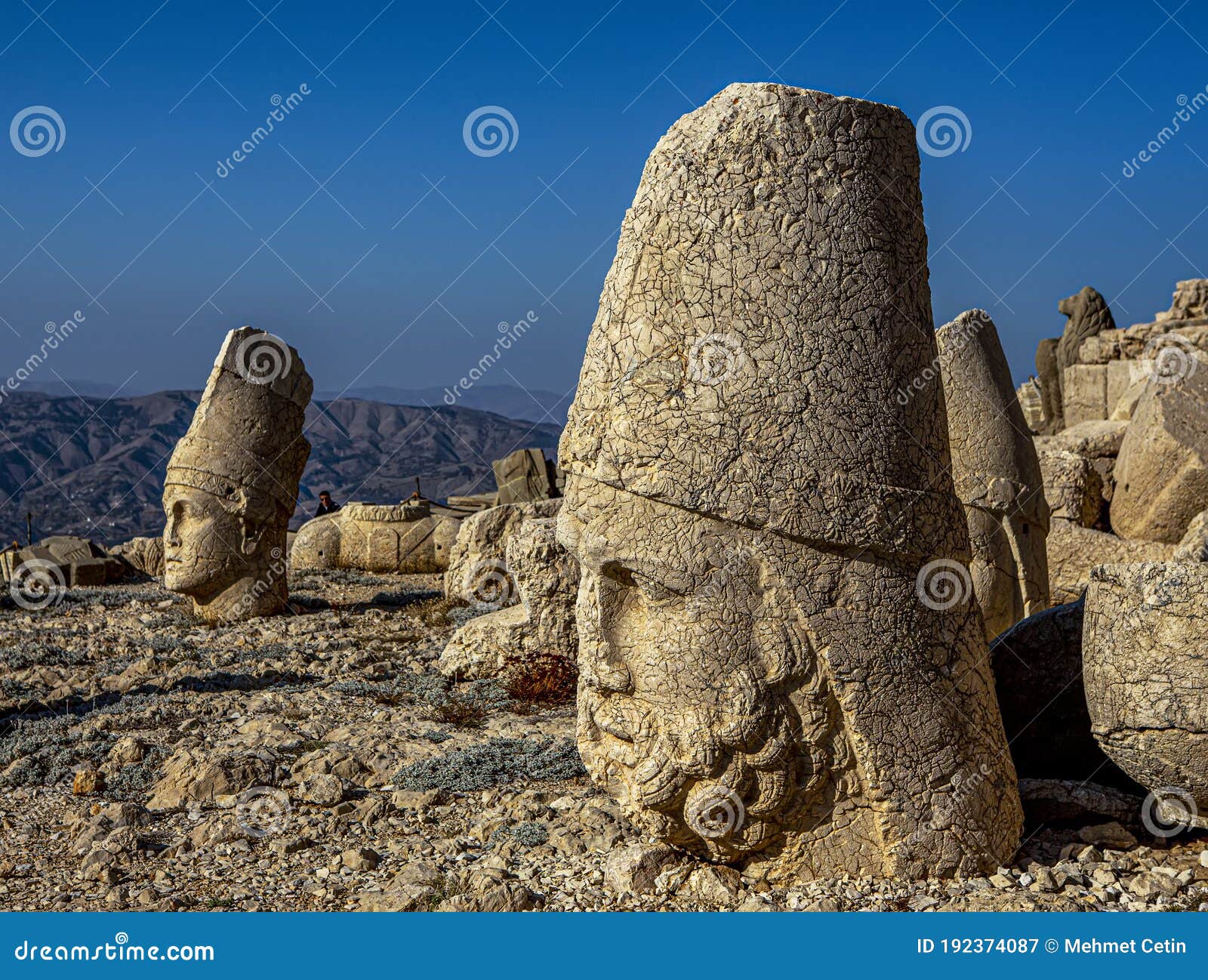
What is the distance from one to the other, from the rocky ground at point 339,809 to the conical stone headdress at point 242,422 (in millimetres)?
1528

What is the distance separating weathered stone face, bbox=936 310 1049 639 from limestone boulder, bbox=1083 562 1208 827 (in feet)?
8.94

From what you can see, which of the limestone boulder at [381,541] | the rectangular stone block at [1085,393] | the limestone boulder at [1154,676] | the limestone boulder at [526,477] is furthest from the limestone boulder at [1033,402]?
the limestone boulder at [1154,676]

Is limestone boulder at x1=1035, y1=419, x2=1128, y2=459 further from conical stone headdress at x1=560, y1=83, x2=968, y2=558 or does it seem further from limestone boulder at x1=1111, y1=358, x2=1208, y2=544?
conical stone headdress at x1=560, y1=83, x2=968, y2=558

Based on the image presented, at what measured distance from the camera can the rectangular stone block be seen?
16250 mm

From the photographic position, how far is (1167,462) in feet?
33.6

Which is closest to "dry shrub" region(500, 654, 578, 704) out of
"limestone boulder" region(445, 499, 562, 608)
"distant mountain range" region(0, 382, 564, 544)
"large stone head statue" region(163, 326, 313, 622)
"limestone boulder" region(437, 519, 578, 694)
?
"limestone boulder" region(437, 519, 578, 694)

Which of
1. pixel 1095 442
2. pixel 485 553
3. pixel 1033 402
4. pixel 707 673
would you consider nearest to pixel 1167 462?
pixel 1095 442

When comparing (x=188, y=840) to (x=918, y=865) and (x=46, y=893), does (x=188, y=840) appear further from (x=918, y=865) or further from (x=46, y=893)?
(x=918, y=865)

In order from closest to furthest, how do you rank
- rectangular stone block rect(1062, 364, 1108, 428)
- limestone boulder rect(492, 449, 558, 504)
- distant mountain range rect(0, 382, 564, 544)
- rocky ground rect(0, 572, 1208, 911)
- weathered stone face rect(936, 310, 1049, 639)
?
rocky ground rect(0, 572, 1208, 911) < weathered stone face rect(936, 310, 1049, 639) < rectangular stone block rect(1062, 364, 1108, 428) < limestone boulder rect(492, 449, 558, 504) < distant mountain range rect(0, 382, 564, 544)

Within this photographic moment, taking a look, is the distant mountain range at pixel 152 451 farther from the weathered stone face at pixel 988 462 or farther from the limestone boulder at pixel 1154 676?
the limestone boulder at pixel 1154 676

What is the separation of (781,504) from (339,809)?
2.86 metres

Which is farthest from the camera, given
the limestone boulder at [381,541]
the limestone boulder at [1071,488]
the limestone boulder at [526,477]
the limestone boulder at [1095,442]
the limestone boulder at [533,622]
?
the limestone boulder at [526,477]

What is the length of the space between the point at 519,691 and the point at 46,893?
3.46 m

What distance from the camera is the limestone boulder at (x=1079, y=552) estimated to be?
10055 mm
